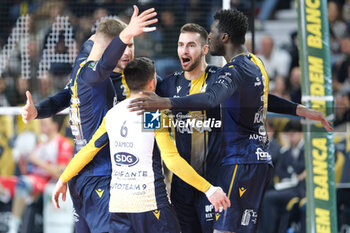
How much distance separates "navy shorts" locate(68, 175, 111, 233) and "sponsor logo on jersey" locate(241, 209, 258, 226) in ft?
3.86

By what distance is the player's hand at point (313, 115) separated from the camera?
5.84 metres

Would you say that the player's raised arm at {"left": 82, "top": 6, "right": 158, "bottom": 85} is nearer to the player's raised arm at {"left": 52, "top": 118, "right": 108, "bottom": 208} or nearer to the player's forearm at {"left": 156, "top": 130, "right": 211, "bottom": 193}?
the player's raised arm at {"left": 52, "top": 118, "right": 108, "bottom": 208}

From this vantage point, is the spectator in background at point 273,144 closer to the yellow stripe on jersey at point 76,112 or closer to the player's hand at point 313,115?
the player's hand at point 313,115

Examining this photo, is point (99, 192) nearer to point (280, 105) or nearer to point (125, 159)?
point (125, 159)

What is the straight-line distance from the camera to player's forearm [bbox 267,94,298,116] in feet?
19.1

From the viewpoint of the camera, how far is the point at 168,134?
500 cm

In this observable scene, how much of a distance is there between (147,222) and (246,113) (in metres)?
1.30

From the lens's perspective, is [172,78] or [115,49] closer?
[115,49]

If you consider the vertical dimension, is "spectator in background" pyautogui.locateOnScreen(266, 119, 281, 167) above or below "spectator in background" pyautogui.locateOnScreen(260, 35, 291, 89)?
below

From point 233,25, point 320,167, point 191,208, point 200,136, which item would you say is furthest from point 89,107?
point 320,167

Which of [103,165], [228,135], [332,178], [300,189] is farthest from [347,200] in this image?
[103,165]

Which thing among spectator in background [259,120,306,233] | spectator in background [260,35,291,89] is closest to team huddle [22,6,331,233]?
spectator in background [259,120,306,233]

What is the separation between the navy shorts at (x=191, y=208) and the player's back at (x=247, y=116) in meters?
0.44

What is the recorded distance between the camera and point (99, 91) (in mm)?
5492
